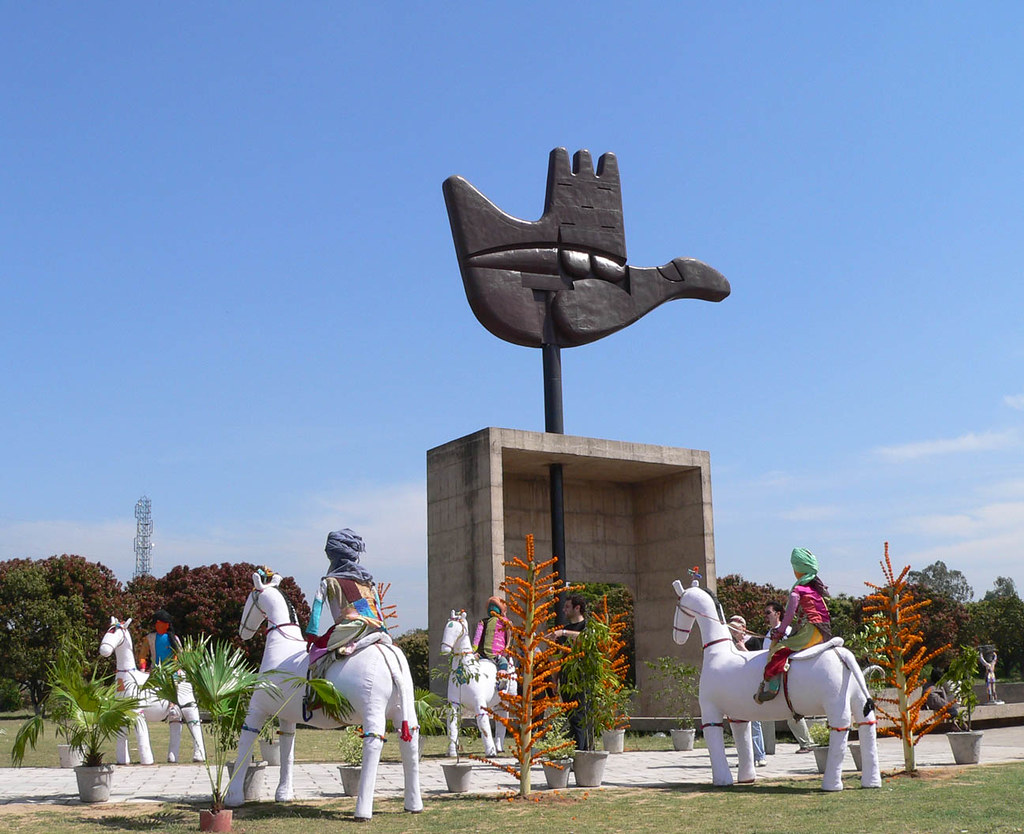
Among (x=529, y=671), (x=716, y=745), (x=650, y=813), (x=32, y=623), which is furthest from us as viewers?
(x=32, y=623)

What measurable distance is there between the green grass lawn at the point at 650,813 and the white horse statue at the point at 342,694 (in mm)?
278

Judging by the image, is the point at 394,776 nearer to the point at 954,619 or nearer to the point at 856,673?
the point at 856,673

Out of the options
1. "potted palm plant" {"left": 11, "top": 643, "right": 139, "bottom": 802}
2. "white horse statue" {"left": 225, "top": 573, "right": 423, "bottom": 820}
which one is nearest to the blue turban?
"white horse statue" {"left": 225, "top": 573, "right": 423, "bottom": 820}

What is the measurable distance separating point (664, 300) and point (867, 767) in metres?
10.7

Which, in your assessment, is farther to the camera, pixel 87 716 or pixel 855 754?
pixel 855 754

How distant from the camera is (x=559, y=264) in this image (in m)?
18.1

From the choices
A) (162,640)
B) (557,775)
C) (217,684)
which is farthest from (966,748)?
(162,640)

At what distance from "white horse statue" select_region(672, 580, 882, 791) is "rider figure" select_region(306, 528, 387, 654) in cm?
364

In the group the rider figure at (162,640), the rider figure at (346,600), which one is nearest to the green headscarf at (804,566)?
the rider figure at (346,600)

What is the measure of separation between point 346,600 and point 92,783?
10.4ft

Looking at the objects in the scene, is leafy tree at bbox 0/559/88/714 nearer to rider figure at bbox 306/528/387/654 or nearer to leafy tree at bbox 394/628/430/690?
leafy tree at bbox 394/628/430/690

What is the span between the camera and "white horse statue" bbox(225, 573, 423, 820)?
899 centimetres

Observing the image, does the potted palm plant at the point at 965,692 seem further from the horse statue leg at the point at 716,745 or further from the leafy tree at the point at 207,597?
the leafy tree at the point at 207,597

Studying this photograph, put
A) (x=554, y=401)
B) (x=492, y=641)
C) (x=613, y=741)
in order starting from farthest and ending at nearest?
1. (x=554, y=401)
2. (x=613, y=741)
3. (x=492, y=641)
